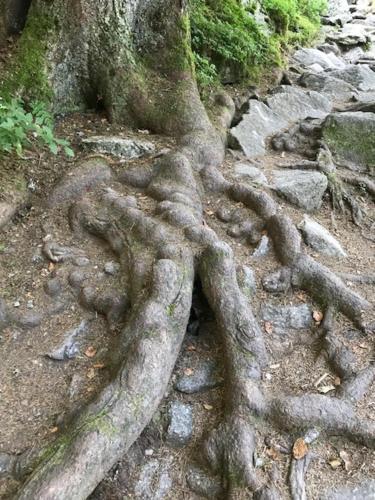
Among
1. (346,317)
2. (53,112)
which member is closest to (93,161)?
(53,112)

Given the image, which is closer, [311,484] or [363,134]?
[311,484]

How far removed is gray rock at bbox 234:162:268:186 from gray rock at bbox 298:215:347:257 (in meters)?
0.91

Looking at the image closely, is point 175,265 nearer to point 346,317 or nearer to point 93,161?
point 346,317

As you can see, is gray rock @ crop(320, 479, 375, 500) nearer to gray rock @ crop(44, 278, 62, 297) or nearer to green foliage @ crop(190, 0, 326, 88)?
gray rock @ crop(44, 278, 62, 297)

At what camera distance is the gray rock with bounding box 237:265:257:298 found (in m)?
4.30

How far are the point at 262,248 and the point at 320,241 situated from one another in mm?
677

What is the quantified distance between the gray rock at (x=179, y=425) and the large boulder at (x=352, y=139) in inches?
170

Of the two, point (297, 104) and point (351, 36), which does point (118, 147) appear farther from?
point (351, 36)

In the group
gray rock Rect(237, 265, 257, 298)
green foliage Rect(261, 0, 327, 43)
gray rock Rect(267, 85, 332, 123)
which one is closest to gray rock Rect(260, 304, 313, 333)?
gray rock Rect(237, 265, 257, 298)

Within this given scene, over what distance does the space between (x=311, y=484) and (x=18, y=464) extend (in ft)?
6.20

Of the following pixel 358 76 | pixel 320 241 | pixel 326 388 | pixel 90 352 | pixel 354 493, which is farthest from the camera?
pixel 358 76

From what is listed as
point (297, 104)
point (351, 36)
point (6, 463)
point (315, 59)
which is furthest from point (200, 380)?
point (351, 36)

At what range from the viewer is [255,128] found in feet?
23.5

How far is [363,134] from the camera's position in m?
6.72
